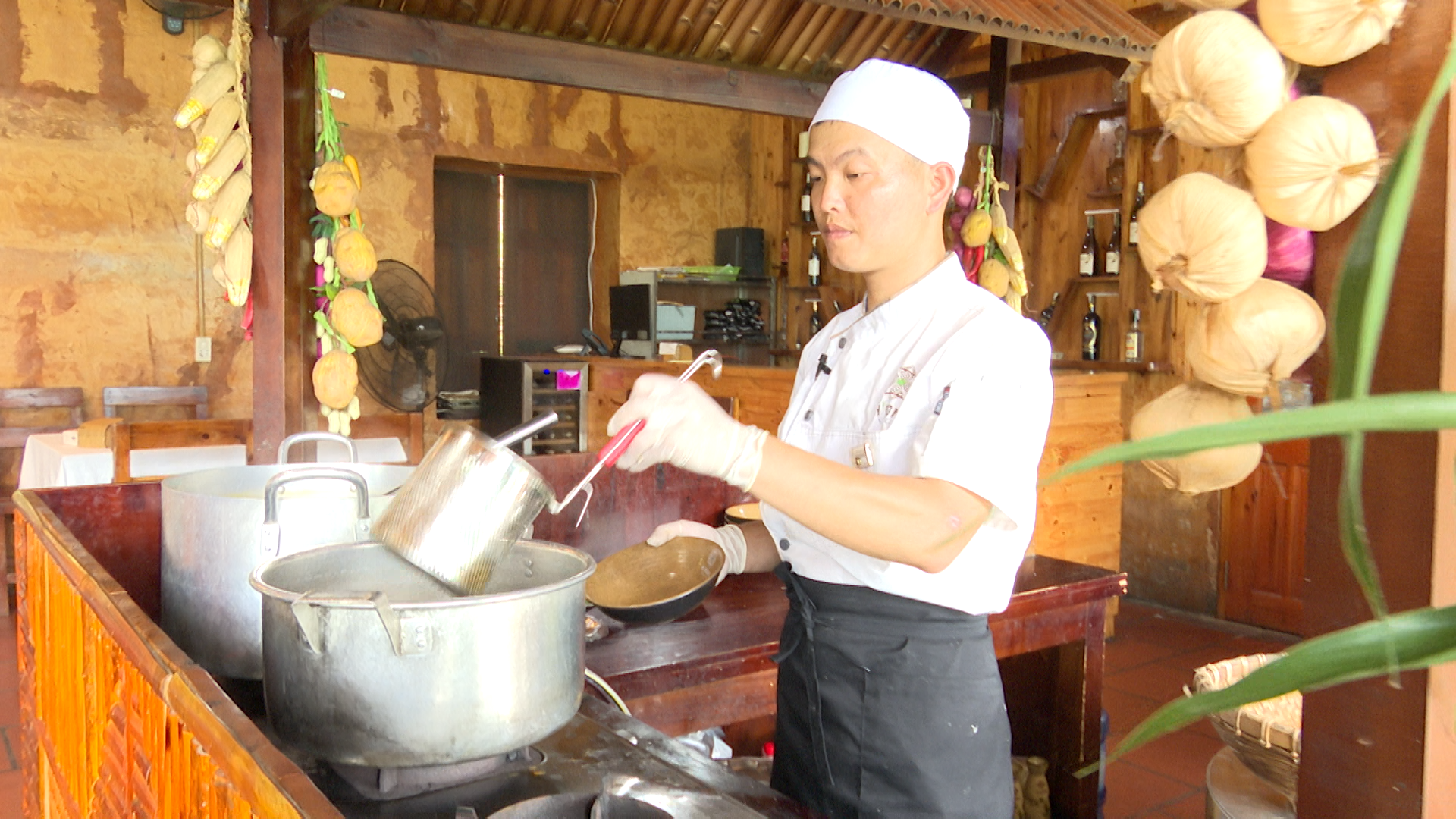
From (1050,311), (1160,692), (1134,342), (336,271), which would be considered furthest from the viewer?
(1050,311)

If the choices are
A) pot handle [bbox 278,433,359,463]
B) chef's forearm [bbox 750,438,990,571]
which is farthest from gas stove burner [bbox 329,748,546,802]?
pot handle [bbox 278,433,359,463]

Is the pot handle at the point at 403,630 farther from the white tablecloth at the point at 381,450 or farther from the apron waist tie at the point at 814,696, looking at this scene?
the white tablecloth at the point at 381,450

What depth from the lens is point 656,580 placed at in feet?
7.43

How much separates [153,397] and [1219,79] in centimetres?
650

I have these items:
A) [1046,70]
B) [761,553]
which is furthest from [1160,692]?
[761,553]

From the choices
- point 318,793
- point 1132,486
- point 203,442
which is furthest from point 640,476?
point 1132,486

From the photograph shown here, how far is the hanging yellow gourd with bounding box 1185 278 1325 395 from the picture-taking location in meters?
0.79

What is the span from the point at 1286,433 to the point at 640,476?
2.55m

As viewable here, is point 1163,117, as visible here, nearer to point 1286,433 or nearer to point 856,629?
point 1286,433

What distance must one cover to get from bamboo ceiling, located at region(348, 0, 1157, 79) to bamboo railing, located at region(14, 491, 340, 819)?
1.66 m

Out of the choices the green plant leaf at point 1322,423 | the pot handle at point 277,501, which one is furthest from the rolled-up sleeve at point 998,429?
the green plant leaf at point 1322,423

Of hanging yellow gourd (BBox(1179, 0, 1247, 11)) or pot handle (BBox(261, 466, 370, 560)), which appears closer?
hanging yellow gourd (BBox(1179, 0, 1247, 11))

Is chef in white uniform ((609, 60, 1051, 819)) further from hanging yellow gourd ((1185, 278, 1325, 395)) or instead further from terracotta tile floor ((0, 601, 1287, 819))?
terracotta tile floor ((0, 601, 1287, 819))

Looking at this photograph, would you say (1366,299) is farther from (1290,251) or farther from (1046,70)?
(1046,70)
